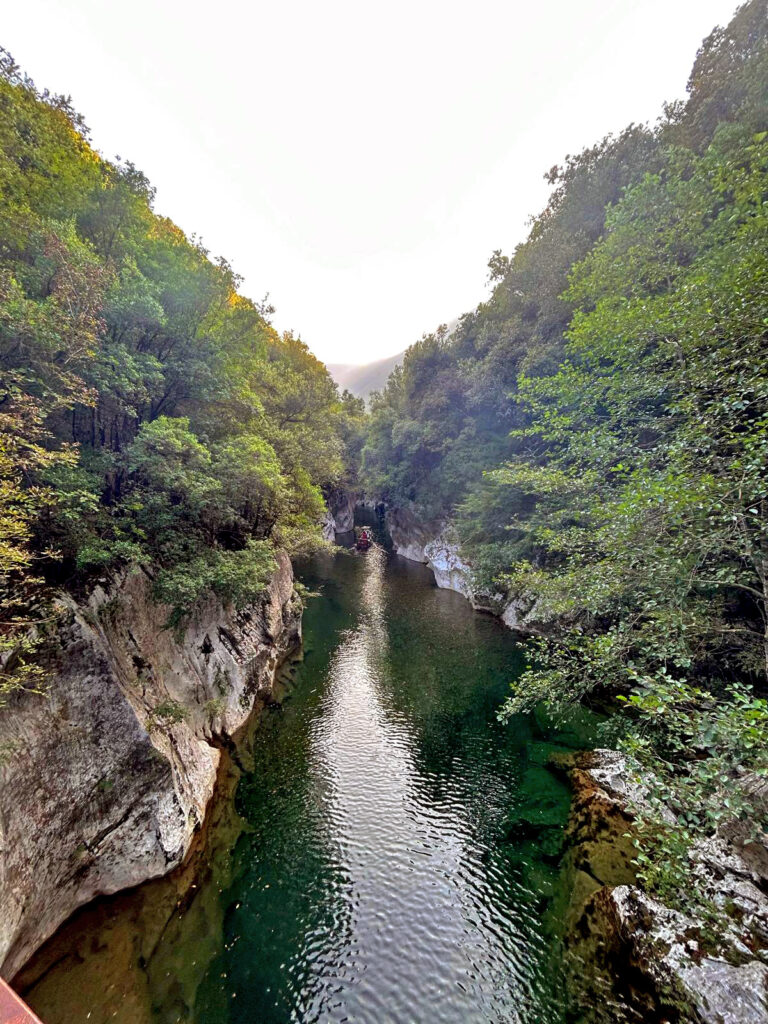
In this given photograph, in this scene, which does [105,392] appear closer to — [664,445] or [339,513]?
[664,445]

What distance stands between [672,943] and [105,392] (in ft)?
52.7

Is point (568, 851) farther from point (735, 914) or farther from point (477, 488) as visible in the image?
point (477, 488)

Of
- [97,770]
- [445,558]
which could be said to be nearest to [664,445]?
[97,770]

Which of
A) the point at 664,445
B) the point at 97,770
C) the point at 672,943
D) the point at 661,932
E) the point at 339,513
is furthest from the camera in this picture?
the point at 339,513

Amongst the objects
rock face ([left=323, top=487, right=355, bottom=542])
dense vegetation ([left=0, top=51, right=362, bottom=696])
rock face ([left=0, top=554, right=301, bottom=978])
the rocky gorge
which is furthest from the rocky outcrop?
rock face ([left=323, top=487, right=355, bottom=542])

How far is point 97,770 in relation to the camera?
25.2 ft

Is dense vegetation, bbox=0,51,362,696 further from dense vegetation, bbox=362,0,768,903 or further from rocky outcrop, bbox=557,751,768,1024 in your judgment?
rocky outcrop, bbox=557,751,768,1024

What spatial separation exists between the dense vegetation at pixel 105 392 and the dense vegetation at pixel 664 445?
9.26m

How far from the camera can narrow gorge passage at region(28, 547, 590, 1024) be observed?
6.70 meters

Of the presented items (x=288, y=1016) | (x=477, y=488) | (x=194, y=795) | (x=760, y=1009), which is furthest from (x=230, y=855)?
(x=477, y=488)

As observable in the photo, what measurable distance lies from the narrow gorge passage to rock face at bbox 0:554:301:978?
851 millimetres

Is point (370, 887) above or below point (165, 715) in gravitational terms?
below

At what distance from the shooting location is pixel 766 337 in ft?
23.4

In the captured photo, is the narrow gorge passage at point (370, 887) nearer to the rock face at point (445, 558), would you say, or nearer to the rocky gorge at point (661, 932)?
the rocky gorge at point (661, 932)
